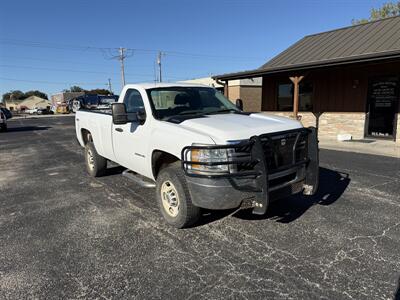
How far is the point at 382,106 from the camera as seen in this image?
11945 millimetres

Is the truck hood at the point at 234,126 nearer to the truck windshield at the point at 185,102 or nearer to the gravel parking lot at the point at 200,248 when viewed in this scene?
the truck windshield at the point at 185,102

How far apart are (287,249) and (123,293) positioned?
1.81 m

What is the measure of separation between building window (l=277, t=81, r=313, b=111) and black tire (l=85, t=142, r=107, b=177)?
11.0 metres

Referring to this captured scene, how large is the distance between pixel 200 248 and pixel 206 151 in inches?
44.1

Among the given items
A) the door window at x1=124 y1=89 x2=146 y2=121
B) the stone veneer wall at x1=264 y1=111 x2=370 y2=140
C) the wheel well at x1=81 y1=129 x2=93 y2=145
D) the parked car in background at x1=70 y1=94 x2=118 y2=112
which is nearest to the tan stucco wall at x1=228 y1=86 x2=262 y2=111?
the stone veneer wall at x1=264 y1=111 x2=370 y2=140

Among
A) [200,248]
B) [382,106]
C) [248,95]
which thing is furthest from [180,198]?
[248,95]

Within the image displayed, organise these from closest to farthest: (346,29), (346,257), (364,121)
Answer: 1. (346,257)
2. (364,121)
3. (346,29)

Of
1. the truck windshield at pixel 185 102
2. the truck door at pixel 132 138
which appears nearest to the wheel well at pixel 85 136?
the truck door at pixel 132 138

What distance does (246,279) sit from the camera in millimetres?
2924

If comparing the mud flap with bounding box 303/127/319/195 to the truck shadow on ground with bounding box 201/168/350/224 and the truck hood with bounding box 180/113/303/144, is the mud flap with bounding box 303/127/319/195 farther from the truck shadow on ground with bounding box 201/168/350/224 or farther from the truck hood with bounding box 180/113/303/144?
the truck shadow on ground with bounding box 201/168/350/224

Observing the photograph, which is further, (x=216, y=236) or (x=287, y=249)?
(x=216, y=236)

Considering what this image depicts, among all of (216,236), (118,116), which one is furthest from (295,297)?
(118,116)

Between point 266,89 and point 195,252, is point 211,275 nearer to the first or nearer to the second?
point 195,252

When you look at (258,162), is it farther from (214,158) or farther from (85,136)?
(85,136)
